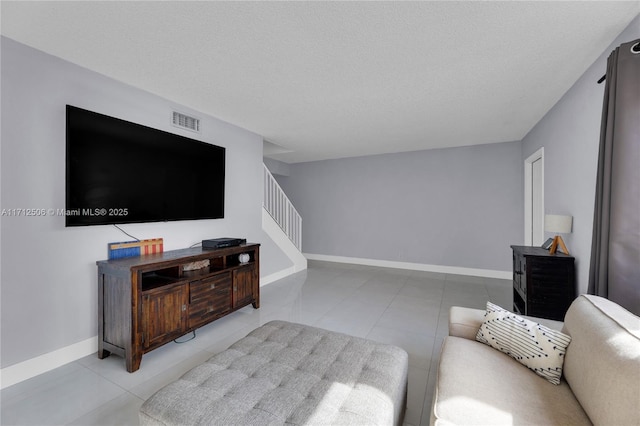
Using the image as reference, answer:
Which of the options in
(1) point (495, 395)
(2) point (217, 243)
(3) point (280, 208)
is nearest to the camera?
(1) point (495, 395)

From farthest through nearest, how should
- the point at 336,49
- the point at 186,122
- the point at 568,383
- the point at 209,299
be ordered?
the point at 186,122 → the point at 209,299 → the point at 336,49 → the point at 568,383

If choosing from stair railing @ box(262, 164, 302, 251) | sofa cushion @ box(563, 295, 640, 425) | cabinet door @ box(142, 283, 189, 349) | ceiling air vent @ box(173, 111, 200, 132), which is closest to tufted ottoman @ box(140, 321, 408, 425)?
sofa cushion @ box(563, 295, 640, 425)

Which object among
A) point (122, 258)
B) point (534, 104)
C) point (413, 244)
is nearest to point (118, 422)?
point (122, 258)

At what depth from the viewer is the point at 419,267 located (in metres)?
5.61

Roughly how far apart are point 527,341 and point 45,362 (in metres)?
3.37

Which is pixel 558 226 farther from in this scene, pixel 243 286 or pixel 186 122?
pixel 186 122

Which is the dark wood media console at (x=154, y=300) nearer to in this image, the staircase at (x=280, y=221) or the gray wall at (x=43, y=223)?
the gray wall at (x=43, y=223)

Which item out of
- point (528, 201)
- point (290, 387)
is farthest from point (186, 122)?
point (528, 201)

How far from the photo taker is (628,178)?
64.4 inches

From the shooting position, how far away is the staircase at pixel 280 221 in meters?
4.75

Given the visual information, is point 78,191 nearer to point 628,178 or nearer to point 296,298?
point 296,298

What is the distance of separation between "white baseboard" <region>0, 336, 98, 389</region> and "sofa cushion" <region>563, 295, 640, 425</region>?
3370 mm

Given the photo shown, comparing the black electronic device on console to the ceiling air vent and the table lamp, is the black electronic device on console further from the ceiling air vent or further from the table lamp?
the table lamp

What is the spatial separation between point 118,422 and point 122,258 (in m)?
1.39
